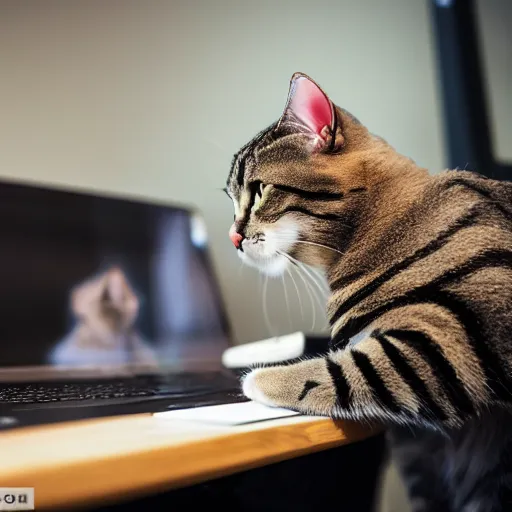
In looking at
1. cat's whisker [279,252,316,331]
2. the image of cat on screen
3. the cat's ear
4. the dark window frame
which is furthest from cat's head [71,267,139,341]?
the dark window frame

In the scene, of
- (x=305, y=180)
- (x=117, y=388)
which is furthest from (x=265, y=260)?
(x=117, y=388)

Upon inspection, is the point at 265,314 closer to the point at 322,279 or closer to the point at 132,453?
the point at 322,279

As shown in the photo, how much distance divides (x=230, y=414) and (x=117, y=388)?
0.27 meters

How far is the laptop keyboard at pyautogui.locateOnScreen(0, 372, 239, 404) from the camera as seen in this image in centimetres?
56

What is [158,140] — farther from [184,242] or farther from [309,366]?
[309,366]

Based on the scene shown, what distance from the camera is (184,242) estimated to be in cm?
100

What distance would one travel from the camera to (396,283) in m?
0.56

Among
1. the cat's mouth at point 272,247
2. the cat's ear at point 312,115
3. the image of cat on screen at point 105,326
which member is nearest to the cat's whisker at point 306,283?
the cat's mouth at point 272,247

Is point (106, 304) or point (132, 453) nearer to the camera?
point (132, 453)

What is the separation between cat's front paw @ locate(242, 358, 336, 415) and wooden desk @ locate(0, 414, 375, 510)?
0.03 m

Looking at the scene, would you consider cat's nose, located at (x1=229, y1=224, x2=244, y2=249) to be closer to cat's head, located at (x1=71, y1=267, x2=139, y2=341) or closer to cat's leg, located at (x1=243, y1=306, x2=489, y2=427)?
cat's leg, located at (x1=243, y1=306, x2=489, y2=427)

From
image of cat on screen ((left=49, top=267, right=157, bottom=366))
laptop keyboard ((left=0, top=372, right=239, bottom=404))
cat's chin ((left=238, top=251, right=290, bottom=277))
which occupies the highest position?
cat's chin ((left=238, top=251, right=290, bottom=277))

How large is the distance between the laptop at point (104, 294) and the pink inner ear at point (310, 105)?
0.38 meters

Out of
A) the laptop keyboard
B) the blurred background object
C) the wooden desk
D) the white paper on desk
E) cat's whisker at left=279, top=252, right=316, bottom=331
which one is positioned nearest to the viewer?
the wooden desk
